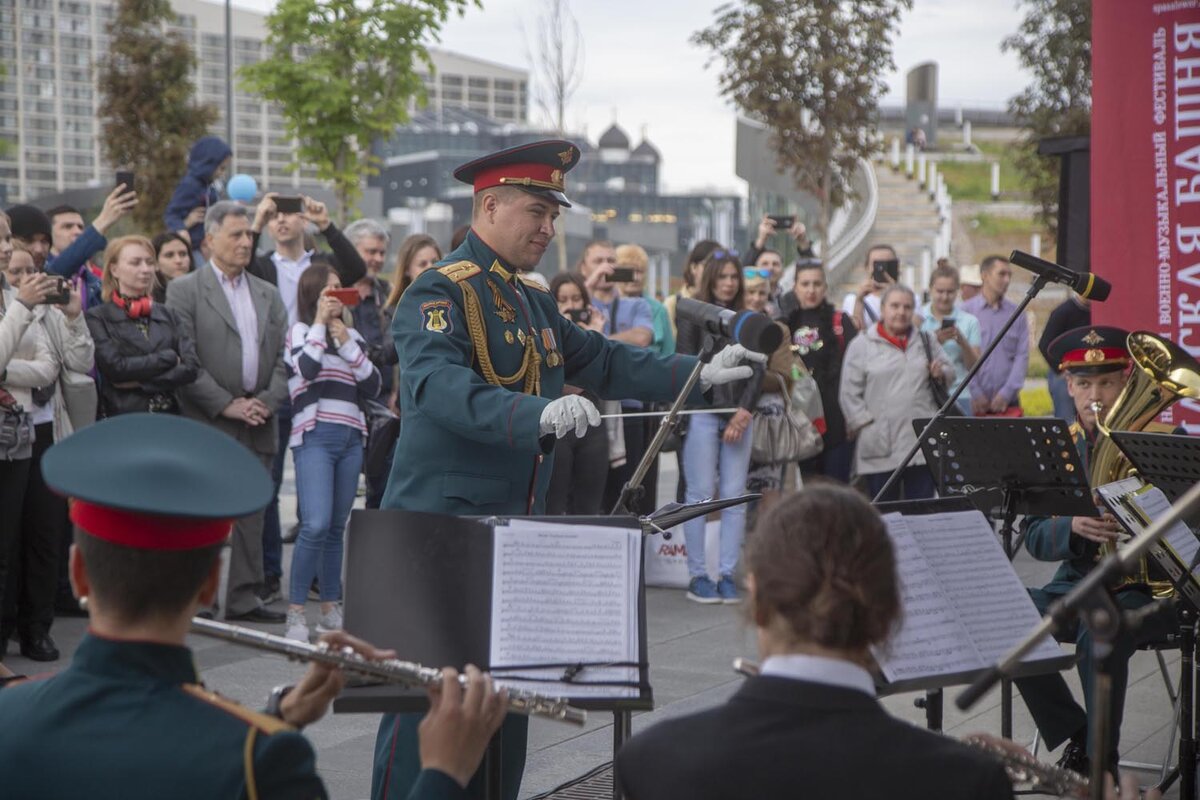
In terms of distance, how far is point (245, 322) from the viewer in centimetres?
772

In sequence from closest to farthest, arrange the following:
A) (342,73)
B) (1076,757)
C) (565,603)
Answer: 1. (565,603)
2. (1076,757)
3. (342,73)

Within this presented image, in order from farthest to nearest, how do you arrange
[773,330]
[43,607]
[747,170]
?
1. [747,170]
2. [43,607]
3. [773,330]

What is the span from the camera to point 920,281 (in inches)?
969

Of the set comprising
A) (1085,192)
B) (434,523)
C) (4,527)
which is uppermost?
(1085,192)

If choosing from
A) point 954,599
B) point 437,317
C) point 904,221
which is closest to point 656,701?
point 437,317

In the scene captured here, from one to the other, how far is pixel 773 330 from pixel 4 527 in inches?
157

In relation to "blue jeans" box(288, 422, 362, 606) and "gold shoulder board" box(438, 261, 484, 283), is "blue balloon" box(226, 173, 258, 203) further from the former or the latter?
"gold shoulder board" box(438, 261, 484, 283)

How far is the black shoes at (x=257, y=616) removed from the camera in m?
7.56

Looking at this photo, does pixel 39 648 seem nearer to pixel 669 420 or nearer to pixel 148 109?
pixel 669 420

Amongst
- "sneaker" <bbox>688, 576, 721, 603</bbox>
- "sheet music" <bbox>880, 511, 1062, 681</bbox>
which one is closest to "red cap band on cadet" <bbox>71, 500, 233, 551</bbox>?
"sheet music" <bbox>880, 511, 1062, 681</bbox>

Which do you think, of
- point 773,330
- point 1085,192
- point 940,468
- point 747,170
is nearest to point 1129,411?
point 940,468

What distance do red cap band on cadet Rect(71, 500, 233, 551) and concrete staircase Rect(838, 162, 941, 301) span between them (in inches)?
852

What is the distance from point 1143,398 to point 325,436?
4019 millimetres

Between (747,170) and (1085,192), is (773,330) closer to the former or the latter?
(1085,192)
